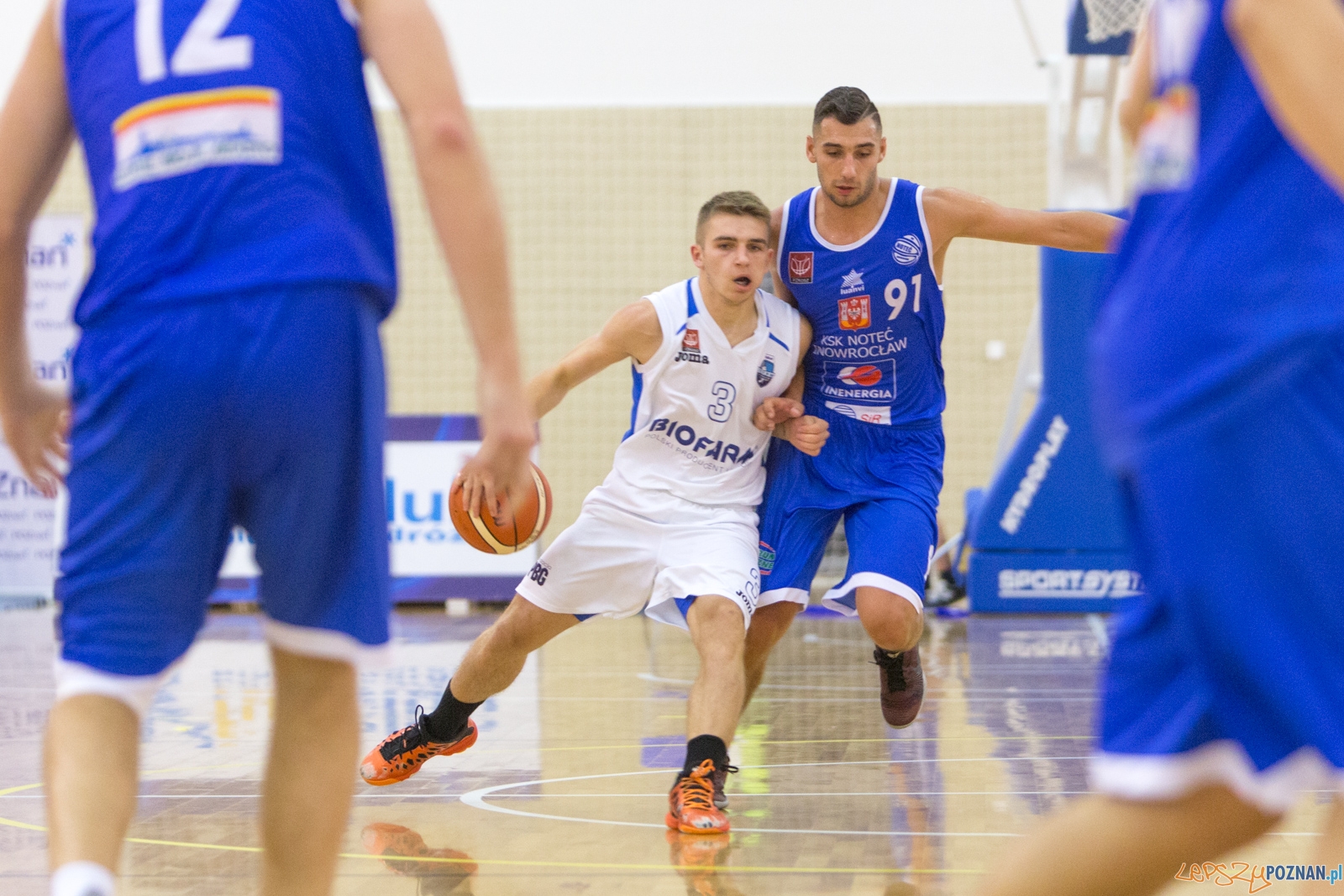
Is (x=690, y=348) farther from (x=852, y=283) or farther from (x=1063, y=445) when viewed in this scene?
(x=1063, y=445)

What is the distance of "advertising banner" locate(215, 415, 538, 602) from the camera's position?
9844 millimetres

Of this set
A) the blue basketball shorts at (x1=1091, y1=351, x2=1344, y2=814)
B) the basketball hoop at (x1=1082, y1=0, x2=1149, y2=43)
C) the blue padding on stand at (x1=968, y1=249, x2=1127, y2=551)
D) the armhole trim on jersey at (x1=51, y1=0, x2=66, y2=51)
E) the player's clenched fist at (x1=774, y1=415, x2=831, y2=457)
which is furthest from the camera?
the blue padding on stand at (x1=968, y1=249, x2=1127, y2=551)

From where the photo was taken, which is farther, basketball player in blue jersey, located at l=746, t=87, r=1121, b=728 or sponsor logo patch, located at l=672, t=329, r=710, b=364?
sponsor logo patch, located at l=672, t=329, r=710, b=364

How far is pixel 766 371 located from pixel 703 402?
0.23 metres

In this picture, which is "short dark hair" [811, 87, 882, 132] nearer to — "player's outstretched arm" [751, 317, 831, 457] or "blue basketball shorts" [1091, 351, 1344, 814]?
"player's outstretched arm" [751, 317, 831, 457]

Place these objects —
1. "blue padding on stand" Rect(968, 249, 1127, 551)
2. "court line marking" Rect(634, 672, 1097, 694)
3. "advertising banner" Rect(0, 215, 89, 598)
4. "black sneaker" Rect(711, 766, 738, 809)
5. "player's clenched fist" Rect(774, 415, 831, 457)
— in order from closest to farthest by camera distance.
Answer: "black sneaker" Rect(711, 766, 738, 809), "player's clenched fist" Rect(774, 415, 831, 457), "court line marking" Rect(634, 672, 1097, 694), "blue padding on stand" Rect(968, 249, 1127, 551), "advertising banner" Rect(0, 215, 89, 598)

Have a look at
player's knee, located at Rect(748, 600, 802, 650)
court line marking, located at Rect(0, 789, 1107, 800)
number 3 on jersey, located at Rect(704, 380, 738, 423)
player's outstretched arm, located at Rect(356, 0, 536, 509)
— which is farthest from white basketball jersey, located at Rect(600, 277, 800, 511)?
player's outstretched arm, located at Rect(356, 0, 536, 509)

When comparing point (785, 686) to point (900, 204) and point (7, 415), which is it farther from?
point (7, 415)

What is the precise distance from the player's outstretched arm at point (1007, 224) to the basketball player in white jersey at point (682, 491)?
53 cm

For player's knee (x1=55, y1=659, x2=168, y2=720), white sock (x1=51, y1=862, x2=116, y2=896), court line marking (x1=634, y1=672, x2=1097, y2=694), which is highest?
player's knee (x1=55, y1=659, x2=168, y2=720)

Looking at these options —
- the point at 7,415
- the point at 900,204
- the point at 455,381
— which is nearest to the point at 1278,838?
the point at 900,204

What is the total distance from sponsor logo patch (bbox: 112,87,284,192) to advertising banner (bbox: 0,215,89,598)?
9.63 m

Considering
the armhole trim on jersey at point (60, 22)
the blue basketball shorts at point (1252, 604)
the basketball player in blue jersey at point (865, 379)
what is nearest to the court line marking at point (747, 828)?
the basketball player in blue jersey at point (865, 379)

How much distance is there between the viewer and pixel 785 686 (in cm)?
625
